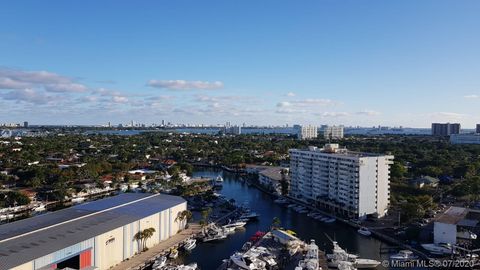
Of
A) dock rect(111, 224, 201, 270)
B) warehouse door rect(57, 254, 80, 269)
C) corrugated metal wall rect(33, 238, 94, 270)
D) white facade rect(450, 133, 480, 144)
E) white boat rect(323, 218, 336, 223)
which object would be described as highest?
white facade rect(450, 133, 480, 144)

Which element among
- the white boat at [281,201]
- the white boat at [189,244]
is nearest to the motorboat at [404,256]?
the white boat at [189,244]

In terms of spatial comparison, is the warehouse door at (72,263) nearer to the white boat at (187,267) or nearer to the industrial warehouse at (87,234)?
the industrial warehouse at (87,234)

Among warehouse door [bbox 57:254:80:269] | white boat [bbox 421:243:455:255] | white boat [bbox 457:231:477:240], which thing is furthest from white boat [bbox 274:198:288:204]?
warehouse door [bbox 57:254:80:269]

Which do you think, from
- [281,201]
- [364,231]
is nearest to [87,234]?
[364,231]

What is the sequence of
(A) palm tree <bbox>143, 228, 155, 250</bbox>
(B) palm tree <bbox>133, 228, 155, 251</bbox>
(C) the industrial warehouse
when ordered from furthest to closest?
(A) palm tree <bbox>143, 228, 155, 250</bbox> → (B) palm tree <bbox>133, 228, 155, 251</bbox> → (C) the industrial warehouse

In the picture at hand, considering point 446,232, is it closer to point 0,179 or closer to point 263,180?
point 263,180

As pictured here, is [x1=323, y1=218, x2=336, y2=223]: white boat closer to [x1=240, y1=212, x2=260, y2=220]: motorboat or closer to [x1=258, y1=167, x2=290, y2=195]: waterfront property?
[x1=240, y1=212, x2=260, y2=220]: motorboat

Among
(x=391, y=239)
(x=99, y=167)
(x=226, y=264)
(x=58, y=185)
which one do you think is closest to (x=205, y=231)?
(x=226, y=264)
